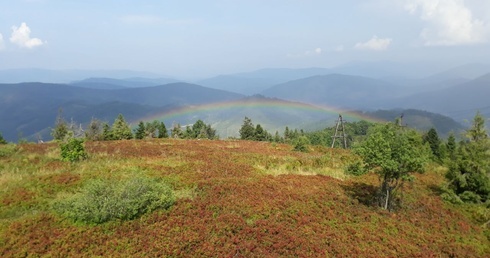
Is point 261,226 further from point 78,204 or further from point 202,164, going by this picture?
point 202,164

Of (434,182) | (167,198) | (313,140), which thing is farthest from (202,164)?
(313,140)

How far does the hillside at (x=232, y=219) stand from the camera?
10562 millimetres

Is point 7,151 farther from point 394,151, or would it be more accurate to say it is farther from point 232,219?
point 394,151

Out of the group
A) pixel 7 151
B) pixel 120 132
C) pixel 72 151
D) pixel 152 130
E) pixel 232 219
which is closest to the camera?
pixel 232 219

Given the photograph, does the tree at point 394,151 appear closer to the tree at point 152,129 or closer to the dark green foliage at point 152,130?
the dark green foliage at point 152,130

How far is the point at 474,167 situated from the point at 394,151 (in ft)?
23.3

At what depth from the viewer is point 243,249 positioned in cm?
1070

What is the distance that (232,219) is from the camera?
12.3m

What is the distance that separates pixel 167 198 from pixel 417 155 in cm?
1145

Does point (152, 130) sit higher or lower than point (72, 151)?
lower

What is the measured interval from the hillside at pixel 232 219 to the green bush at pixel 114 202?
329 millimetres

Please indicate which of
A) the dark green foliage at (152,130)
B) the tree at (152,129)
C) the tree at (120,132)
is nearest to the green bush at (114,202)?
the tree at (120,132)

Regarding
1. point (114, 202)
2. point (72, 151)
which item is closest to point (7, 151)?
point (72, 151)

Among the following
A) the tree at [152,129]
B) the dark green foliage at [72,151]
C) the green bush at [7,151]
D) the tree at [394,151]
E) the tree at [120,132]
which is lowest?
the tree at [152,129]
